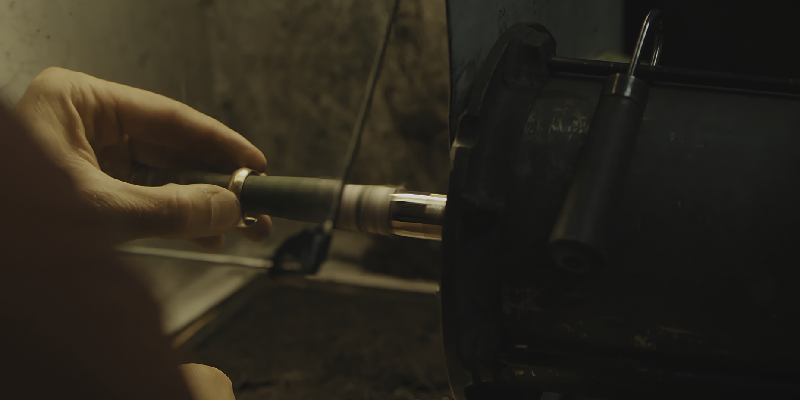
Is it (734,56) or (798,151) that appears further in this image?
(734,56)

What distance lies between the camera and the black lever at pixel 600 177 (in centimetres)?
29

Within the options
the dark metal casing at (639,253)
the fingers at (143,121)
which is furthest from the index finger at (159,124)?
the dark metal casing at (639,253)

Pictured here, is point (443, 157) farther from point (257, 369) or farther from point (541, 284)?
point (541, 284)

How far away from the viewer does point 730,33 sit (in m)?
0.62

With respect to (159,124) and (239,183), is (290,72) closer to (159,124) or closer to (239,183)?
(159,124)

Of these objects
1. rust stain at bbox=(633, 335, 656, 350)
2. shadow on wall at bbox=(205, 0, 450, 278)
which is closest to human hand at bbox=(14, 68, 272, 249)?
shadow on wall at bbox=(205, 0, 450, 278)

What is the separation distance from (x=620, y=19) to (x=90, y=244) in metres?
0.68

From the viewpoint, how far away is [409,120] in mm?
1152

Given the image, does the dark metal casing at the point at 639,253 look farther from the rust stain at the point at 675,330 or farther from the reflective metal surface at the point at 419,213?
the reflective metal surface at the point at 419,213

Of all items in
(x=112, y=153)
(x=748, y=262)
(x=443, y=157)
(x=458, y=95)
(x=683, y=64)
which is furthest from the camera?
(x=443, y=157)

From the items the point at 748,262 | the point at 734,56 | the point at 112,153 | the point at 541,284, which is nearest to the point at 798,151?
the point at 748,262

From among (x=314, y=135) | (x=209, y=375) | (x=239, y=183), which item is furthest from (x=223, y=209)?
(x=314, y=135)

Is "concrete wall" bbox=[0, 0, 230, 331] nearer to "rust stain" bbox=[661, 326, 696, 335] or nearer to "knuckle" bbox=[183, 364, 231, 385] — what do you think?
"knuckle" bbox=[183, 364, 231, 385]

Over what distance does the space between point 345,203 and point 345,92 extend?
651mm
